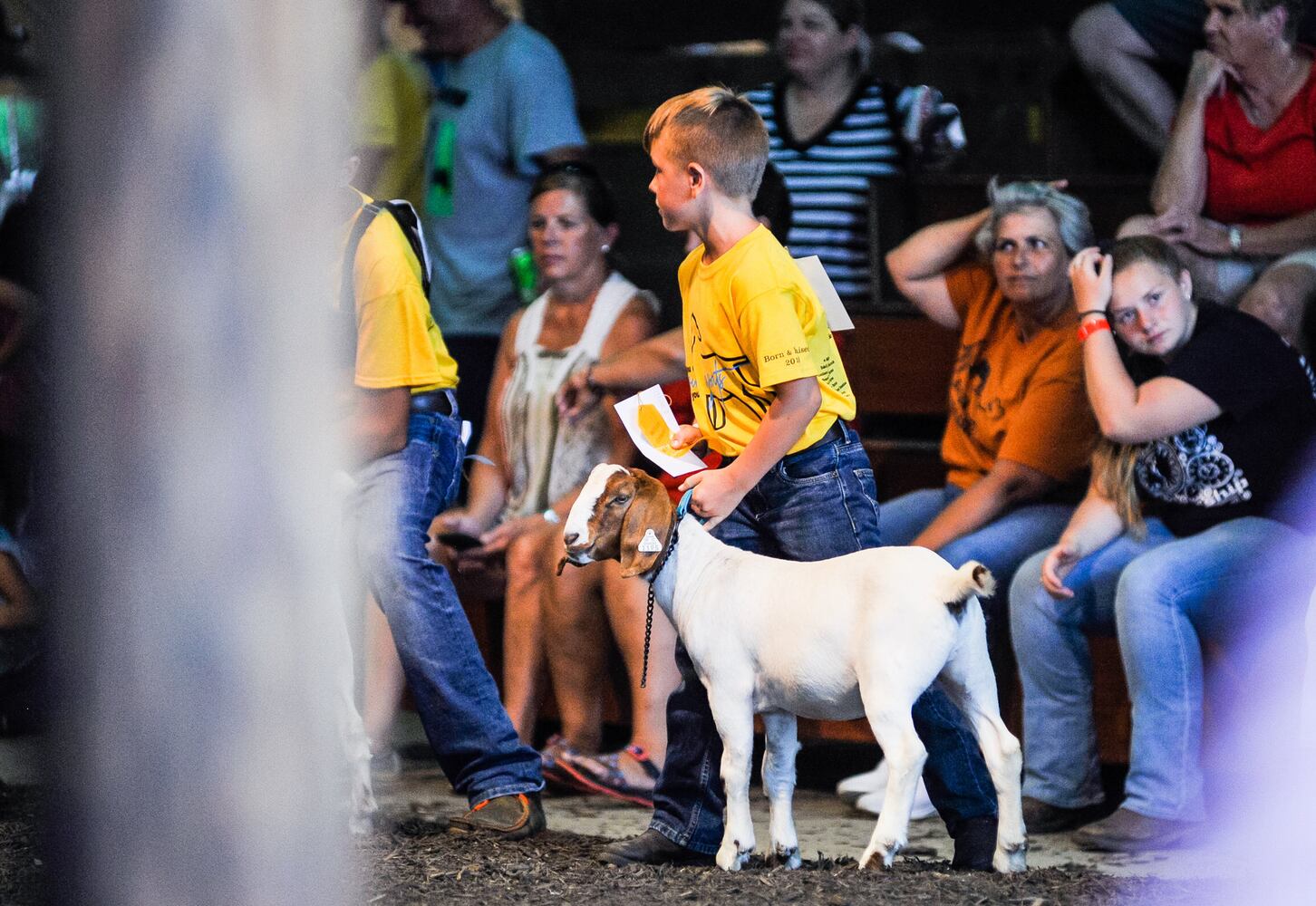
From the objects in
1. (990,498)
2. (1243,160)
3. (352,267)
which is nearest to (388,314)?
(352,267)

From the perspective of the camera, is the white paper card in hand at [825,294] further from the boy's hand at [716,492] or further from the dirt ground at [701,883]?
the dirt ground at [701,883]

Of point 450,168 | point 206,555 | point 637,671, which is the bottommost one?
point 637,671

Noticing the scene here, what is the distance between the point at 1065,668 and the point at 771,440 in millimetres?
1419

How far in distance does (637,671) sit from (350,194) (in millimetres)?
1503

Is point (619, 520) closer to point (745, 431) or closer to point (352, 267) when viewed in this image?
point (745, 431)

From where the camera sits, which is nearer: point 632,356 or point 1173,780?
point 1173,780

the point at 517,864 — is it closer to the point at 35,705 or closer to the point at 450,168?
the point at 35,705

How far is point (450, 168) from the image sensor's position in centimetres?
574

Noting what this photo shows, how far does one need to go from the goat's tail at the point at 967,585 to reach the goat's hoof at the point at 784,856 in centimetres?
61

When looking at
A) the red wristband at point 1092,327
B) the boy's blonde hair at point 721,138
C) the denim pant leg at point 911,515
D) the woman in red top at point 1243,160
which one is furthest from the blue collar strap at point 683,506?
the woman in red top at point 1243,160

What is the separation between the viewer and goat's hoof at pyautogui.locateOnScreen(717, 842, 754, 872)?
129 inches

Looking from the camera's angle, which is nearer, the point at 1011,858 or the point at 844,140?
the point at 1011,858

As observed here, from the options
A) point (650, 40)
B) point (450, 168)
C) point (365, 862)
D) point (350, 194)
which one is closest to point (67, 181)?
point (365, 862)

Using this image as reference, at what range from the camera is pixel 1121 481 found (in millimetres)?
4172
